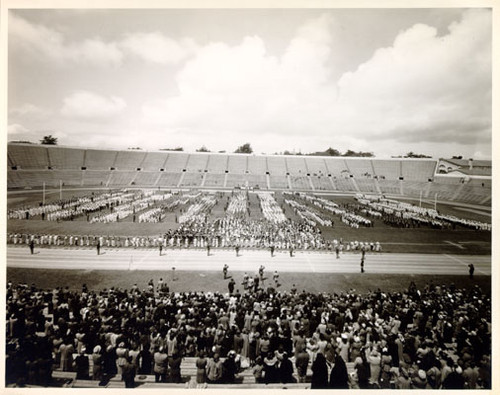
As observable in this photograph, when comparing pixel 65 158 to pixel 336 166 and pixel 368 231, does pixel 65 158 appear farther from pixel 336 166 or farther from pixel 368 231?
pixel 336 166

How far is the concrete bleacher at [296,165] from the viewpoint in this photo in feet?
165

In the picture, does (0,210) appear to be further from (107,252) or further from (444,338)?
(444,338)

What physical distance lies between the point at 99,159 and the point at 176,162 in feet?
37.6

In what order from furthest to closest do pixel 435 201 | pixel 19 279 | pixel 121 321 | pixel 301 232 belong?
pixel 435 201 < pixel 301 232 < pixel 19 279 < pixel 121 321

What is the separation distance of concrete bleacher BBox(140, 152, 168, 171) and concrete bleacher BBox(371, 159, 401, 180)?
33603mm

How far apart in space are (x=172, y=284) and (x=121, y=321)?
4.20 m

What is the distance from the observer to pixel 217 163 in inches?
1997

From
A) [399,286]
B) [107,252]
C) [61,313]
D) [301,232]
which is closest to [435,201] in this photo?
[301,232]

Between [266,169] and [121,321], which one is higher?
[266,169]

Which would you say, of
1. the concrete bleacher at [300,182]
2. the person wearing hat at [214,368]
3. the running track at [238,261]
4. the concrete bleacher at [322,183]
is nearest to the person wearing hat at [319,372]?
the person wearing hat at [214,368]

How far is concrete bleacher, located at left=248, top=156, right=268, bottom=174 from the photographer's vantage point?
49312 mm

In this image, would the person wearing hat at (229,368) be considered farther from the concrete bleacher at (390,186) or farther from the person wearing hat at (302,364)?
the concrete bleacher at (390,186)

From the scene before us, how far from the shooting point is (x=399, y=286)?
1330cm

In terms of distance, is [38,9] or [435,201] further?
[435,201]
